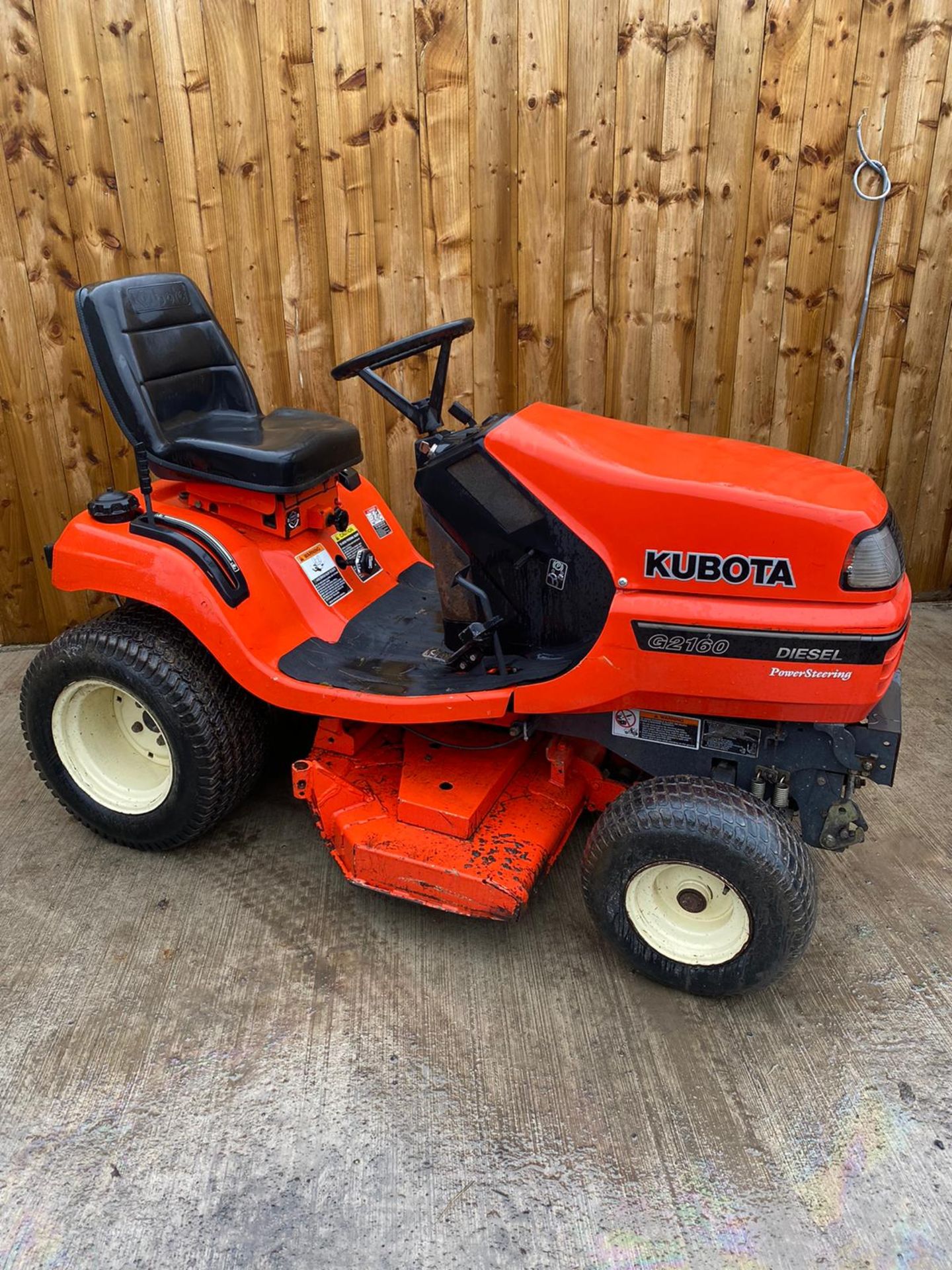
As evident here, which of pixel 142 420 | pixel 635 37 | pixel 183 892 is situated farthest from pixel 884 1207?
pixel 635 37

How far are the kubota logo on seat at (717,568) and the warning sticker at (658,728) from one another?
0.37 meters

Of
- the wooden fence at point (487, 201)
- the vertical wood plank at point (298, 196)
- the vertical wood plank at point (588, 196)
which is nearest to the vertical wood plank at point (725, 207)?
the wooden fence at point (487, 201)

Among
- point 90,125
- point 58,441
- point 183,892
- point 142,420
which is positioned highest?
point 90,125

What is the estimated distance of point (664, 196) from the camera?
374 centimetres

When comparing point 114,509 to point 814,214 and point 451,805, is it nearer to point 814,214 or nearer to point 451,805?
point 451,805

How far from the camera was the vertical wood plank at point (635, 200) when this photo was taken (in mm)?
3531

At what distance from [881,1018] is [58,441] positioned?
355cm

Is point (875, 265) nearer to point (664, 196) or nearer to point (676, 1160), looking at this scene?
point (664, 196)

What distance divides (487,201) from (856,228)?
149 cm

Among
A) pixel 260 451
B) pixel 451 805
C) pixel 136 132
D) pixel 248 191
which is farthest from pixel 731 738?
pixel 136 132

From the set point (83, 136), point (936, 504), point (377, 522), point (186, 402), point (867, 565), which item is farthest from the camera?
point (936, 504)

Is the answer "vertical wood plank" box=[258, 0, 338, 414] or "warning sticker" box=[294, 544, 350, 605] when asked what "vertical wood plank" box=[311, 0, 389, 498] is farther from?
"warning sticker" box=[294, 544, 350, 605]

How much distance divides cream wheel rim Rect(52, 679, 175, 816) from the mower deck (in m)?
0.55

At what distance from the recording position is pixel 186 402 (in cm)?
295
